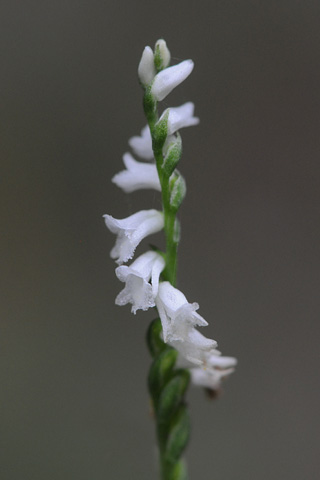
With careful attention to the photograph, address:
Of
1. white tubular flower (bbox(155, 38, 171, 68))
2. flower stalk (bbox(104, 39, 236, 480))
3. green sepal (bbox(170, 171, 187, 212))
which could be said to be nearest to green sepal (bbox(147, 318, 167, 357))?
flower stalk (bbox(104, 39, 236, 480))

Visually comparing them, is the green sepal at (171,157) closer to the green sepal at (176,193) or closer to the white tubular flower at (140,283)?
the green sepal at (176,193)

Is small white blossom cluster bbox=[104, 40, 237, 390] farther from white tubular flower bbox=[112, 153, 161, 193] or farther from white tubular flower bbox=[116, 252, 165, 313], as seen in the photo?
white tubular flower bbox=[112, 153, 161, 193]

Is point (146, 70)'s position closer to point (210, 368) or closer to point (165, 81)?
point (165, 81)

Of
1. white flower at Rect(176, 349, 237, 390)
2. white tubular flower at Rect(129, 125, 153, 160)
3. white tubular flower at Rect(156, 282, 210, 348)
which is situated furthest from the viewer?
white tubular flower at Rect(129, 125, 153, 160)

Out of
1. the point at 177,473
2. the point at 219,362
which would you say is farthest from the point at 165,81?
the point at 177,473

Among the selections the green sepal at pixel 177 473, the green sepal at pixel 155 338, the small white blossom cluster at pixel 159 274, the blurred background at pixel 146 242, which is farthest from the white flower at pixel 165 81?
the blurred background at pixel 146 242

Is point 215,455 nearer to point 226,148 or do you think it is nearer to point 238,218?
point 238,218
